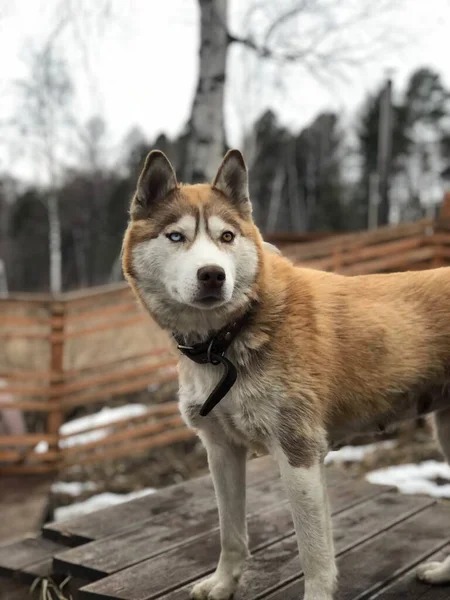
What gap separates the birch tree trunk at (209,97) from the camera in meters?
6.16

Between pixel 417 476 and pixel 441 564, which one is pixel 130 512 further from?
pixel 417 476

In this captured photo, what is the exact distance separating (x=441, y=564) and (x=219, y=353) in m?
1.23

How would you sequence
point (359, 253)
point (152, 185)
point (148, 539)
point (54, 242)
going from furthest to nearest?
point (54, 242)
point (359, 253)
point (148, 539)
point (152, 185)

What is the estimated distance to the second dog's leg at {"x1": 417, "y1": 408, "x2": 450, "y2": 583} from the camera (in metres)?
2.47

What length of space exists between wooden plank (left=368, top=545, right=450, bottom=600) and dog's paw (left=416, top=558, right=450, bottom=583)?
20mm

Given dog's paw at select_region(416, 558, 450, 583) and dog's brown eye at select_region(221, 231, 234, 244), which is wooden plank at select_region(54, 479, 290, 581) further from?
dog's brown eye at select_region(221, 231, 234, 244)

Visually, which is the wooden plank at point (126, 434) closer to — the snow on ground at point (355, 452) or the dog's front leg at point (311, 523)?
the snow on ground at point (355, 452)

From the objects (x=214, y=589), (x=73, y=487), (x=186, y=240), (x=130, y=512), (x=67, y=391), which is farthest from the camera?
(x=73, y=487)

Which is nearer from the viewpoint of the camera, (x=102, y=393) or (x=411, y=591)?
(x=411, y=591)

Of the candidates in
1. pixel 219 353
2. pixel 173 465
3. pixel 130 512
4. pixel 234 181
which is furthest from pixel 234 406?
pixel 173 465

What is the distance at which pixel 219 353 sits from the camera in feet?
6.89

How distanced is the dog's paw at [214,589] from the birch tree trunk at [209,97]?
13.9 feet

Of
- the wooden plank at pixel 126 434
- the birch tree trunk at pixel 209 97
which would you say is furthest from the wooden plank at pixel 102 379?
the birch tree trunk at pixel 209 97

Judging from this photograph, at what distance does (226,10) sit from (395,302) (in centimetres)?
489
